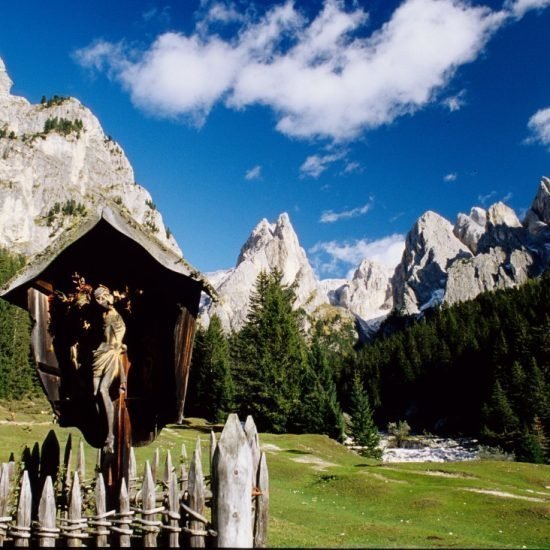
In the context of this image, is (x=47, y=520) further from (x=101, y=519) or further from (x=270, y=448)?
(x=270, y=448)

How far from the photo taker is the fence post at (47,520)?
6.60 m

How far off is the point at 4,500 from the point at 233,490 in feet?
12.4

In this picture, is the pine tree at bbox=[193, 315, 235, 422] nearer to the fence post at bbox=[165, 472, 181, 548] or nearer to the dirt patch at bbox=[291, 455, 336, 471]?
the dirt patch at bbox=[291, 455, 336, 471]

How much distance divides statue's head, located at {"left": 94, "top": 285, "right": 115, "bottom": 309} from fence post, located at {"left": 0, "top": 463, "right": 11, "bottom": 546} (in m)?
2.81

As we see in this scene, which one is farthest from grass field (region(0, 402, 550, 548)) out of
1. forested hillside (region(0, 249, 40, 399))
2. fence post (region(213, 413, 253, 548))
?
forested hillside (region(0, 249, 40, 399))

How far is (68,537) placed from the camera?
262 inches

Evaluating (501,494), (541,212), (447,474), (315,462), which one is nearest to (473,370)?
(447,474)

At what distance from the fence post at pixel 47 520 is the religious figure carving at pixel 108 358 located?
2.65 feet

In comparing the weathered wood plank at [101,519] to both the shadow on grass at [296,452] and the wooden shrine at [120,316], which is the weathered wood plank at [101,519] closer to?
the wooden shrine at [120,316]

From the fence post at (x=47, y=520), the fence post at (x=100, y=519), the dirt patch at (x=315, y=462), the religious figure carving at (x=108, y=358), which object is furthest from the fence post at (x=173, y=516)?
the dirt patch at (x=315, y=462)

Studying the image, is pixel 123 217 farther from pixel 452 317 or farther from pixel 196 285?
pixel 452 317

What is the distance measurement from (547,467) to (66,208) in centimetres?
18177

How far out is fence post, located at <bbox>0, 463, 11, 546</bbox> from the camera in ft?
23.3

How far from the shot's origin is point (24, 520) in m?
6.77
